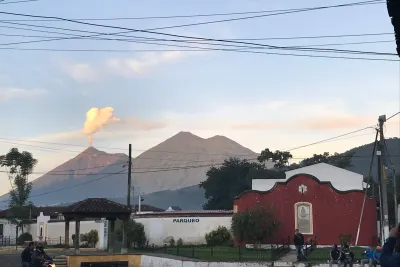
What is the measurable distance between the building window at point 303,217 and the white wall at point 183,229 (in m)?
6.06

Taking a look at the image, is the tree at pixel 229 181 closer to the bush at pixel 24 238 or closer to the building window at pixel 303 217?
the bush at pixel 24 238

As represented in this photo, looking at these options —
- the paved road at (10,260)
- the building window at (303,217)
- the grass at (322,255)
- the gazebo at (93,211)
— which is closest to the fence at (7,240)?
the paved road at (10,260)

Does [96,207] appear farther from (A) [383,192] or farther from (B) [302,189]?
(A) [383,192]

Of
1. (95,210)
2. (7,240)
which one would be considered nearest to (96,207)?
(95,210)

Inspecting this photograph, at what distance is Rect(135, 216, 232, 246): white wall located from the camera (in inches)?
1613

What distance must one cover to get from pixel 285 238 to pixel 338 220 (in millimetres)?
3421

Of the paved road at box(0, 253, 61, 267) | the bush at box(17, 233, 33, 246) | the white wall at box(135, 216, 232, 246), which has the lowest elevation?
the paved road at box(0, 253, 61, 267)

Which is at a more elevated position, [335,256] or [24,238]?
[335,256]

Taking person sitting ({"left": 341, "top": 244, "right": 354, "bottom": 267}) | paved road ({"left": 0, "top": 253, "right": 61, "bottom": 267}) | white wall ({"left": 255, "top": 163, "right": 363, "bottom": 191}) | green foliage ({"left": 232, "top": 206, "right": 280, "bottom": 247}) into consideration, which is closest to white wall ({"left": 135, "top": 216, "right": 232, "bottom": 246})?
white wall ({"left": 255, "top": 163, "right": 363, "bottom": 191})

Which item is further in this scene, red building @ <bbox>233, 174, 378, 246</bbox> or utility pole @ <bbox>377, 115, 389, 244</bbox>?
red building @ <bbox>233, 174, 378, 246</bbox>

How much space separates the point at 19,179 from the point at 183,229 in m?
26.4

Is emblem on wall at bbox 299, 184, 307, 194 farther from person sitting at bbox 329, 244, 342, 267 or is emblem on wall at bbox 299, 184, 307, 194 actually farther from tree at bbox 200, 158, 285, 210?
tree at bbox 200, 158, 285, 210

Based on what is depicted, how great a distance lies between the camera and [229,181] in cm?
9106

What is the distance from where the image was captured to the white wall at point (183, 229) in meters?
41.0
